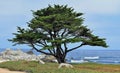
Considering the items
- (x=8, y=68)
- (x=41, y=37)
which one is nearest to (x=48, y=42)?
(x=41, y=37)

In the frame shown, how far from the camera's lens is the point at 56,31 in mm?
46406

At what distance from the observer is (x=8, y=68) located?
38188mm

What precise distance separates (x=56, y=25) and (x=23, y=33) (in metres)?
3.99

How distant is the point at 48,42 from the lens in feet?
151

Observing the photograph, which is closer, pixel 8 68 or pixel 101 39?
pixel 8 68

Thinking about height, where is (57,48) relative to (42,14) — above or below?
below

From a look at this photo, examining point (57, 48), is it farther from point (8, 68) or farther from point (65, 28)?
point (8, 68)

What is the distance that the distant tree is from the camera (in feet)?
148

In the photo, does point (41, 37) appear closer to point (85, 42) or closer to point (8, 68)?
point (85, 42)

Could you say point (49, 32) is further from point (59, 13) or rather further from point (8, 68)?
point (8, 68)

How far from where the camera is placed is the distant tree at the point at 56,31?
45.2 meters

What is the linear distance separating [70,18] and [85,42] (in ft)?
9.73

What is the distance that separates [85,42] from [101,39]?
184cm

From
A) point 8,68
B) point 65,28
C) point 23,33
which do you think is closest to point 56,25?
point 65,28
